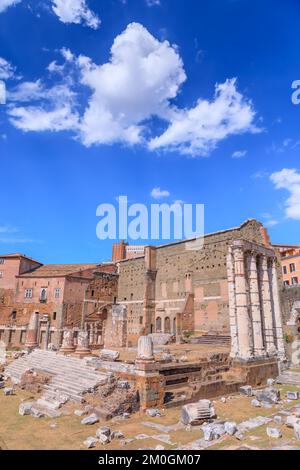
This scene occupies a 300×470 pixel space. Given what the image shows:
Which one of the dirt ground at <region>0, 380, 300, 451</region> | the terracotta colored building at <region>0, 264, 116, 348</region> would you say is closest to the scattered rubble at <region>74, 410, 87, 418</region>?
the dirt ground at <region>0, 380, 300, 451</region>

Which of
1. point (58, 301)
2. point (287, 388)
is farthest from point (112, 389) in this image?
point (58, 301)

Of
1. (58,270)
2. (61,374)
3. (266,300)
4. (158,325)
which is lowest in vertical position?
(61,374)

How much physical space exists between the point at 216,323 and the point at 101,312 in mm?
16788

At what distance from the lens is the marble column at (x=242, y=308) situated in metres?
17.4

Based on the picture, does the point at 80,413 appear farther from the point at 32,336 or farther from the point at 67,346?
the point at 32,336

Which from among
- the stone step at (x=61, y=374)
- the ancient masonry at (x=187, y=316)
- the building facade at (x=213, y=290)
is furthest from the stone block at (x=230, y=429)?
the building facade at (x=213, y=290)

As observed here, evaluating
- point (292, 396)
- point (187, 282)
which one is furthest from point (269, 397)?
point (187, 282)

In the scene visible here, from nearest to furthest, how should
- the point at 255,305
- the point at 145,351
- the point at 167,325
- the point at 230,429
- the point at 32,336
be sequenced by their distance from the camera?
the point at 230,429 → the point at 145,351 → the point at 255,305 → the point at 32,336 → the point at 167,325

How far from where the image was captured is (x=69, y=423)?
9.66 m

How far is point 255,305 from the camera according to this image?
19188mm

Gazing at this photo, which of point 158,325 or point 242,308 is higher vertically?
point 242,308

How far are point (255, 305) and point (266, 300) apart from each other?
194 centimetres

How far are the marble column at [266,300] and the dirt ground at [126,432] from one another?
28.1 ft
